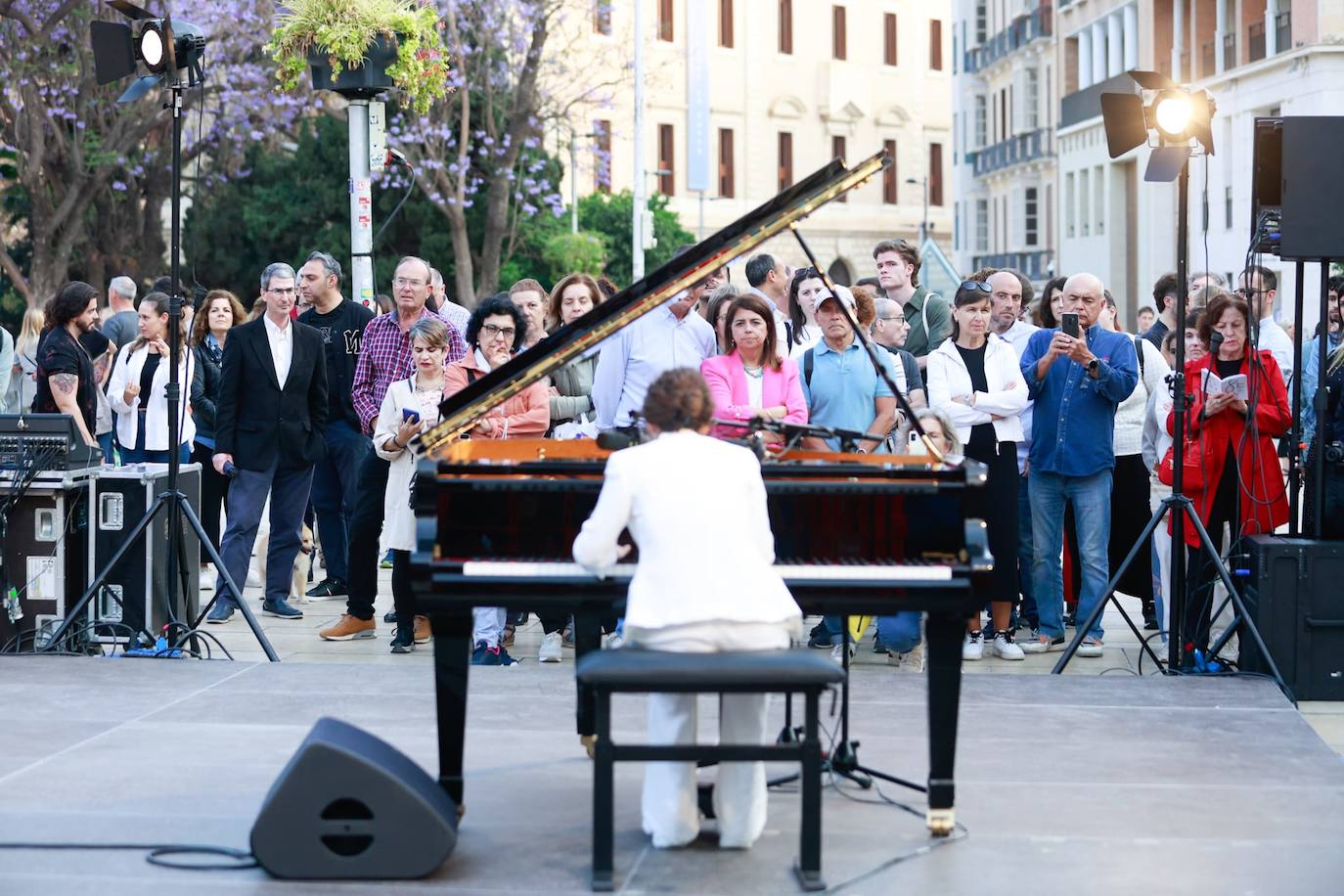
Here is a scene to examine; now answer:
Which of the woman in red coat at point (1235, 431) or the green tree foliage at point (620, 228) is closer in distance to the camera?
the woman in red coat at point (1235, 431)

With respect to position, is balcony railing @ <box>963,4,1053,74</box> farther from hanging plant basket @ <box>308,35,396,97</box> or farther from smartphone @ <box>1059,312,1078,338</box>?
smartphone @ <box>1059,312,1078,338</box>

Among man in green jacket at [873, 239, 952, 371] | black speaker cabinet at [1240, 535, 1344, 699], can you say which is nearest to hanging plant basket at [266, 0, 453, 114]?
man in green jacket at [873, 239, 952, 371]

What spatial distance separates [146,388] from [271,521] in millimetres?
1226

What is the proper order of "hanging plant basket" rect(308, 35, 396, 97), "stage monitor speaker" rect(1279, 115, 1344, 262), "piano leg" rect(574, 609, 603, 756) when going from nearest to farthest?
1. "piano leg" rect(574, 609, 603, 756)
2. "stage monitor speaker" rect(1279, 115, 1344, 262)
3. "hanging plant basket" rect(308, 35, 396, 97)

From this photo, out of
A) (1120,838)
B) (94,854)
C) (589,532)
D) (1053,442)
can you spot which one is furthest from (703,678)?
(1053,442)

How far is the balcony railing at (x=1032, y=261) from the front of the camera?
1950 inches

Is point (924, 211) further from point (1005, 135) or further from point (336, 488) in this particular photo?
point (336, 488)

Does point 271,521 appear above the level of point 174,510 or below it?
below

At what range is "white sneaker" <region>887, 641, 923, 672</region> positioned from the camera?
9.27 metres

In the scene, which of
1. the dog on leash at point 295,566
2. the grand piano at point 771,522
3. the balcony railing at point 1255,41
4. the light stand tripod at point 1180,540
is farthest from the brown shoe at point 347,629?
the balcony railing at point 1255,41

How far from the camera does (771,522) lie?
20.5 feet

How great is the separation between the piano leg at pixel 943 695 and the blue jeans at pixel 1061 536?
393 centimetres

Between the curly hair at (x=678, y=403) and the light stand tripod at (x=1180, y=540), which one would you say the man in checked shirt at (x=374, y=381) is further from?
the curly hair at (x=678, y=403)

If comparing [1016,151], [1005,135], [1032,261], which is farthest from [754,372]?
[1005,135]
